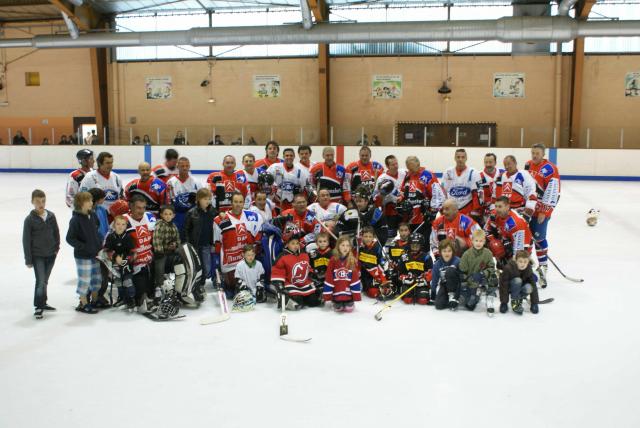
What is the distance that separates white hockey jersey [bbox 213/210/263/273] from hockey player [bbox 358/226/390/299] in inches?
42.7

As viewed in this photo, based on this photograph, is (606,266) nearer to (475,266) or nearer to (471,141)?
(475,266)

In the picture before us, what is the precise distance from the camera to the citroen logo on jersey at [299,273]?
5.24 meters

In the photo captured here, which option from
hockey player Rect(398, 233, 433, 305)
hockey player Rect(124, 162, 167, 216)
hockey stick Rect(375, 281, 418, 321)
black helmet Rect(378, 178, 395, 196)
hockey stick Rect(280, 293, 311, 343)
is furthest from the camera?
black helmet Rect(378, 178, 395, 196)

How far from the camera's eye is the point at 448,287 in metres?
5.21

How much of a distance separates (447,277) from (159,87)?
18250mm

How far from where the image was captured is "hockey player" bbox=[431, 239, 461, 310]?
5195 millimetres

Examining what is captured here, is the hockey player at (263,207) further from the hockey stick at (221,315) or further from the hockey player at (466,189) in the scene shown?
the hockey player at (466,189)

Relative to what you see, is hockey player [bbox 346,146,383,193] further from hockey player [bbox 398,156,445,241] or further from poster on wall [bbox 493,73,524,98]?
poster on wall [bbox 493,73,524,98]

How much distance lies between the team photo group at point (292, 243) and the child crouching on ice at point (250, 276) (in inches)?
0.4

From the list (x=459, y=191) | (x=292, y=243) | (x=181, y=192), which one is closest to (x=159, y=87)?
(x=181, y=192)

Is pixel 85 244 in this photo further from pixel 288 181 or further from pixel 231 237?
pixel 288 181

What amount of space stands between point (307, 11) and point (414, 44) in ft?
17.4

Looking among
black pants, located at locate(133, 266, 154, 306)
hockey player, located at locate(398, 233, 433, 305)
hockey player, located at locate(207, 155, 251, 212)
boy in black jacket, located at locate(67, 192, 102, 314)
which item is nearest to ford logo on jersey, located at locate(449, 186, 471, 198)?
hockey player, located at locate(398, 233, 433, 305)

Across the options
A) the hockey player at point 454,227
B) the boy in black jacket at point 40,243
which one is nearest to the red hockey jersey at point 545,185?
the hockey player at point 454,227
